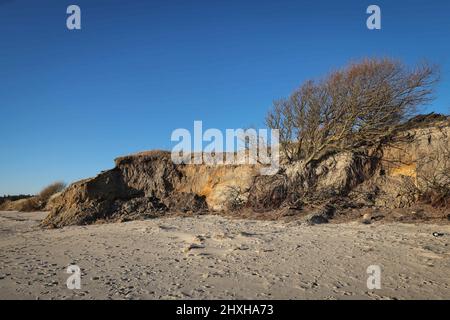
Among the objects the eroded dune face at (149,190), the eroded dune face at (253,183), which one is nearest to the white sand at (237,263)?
the eroded dune face at (253,183)

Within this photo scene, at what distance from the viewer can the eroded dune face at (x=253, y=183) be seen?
40.6 ft

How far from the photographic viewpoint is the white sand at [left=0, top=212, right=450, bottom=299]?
16.6ft

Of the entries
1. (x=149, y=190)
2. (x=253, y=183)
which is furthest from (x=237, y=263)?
(x=149, y=190)

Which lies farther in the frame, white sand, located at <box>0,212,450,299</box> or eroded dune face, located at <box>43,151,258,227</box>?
eroded dune face, located at <box>43,151,258,227</box>

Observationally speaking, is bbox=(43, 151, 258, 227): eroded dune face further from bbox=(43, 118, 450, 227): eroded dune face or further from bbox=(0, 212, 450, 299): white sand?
bbox=(0, 212, 450, 299): white sand

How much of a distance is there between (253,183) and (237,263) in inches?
310

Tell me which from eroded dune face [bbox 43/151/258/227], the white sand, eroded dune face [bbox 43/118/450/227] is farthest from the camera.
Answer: eroded dune face [bbox 43/151/258/227]

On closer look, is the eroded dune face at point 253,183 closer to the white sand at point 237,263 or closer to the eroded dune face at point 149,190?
the eroded dune face at point 149,190

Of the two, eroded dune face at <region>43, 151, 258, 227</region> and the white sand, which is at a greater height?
eroded dune face at <region>43, 151, 258, 227</region>

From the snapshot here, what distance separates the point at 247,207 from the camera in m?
13.5

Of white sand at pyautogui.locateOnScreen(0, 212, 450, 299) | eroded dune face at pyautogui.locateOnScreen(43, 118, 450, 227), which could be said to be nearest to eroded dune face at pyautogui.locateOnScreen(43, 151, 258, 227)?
eroded dune face at pyautogui.locateOnScreen(43, 118, 450, 227)

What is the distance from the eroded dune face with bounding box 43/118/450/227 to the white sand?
3.23m

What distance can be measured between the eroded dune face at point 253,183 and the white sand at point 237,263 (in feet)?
10.6
